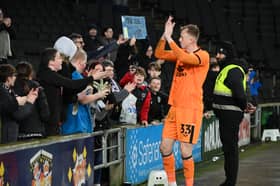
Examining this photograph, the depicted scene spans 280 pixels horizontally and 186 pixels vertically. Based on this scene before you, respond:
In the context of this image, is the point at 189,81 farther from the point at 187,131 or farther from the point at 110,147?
the point at 110,147

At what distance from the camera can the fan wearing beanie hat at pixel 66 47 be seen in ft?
31.2

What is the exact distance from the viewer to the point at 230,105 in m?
10.1

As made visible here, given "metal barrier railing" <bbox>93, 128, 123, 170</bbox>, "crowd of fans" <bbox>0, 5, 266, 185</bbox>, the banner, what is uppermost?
"crowd of fans" <bbox>0, 5, 266, 185</bbox>

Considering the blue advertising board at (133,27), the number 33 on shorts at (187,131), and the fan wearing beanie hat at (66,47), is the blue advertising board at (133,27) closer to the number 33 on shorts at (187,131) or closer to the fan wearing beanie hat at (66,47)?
the fan wearing beanie hat at (66,47)

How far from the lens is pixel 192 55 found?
903cm

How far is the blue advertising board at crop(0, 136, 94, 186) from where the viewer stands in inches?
286

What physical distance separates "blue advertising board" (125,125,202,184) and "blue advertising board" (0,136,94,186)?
1477 millimetres

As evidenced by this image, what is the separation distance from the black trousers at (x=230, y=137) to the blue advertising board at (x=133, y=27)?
11.0 feet

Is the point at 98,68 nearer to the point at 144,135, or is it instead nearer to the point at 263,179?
the point at 144,135

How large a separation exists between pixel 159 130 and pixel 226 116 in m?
2.29

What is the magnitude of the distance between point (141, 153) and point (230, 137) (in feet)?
5.62

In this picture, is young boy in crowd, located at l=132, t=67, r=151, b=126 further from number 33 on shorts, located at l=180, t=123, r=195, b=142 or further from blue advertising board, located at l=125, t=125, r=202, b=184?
number 33 on shorts, located at l=180, t=123, r=195, b=142

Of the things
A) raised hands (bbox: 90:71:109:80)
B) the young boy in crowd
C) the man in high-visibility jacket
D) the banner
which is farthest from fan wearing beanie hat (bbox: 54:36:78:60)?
the banner

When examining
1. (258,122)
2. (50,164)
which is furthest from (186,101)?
(258,122)
